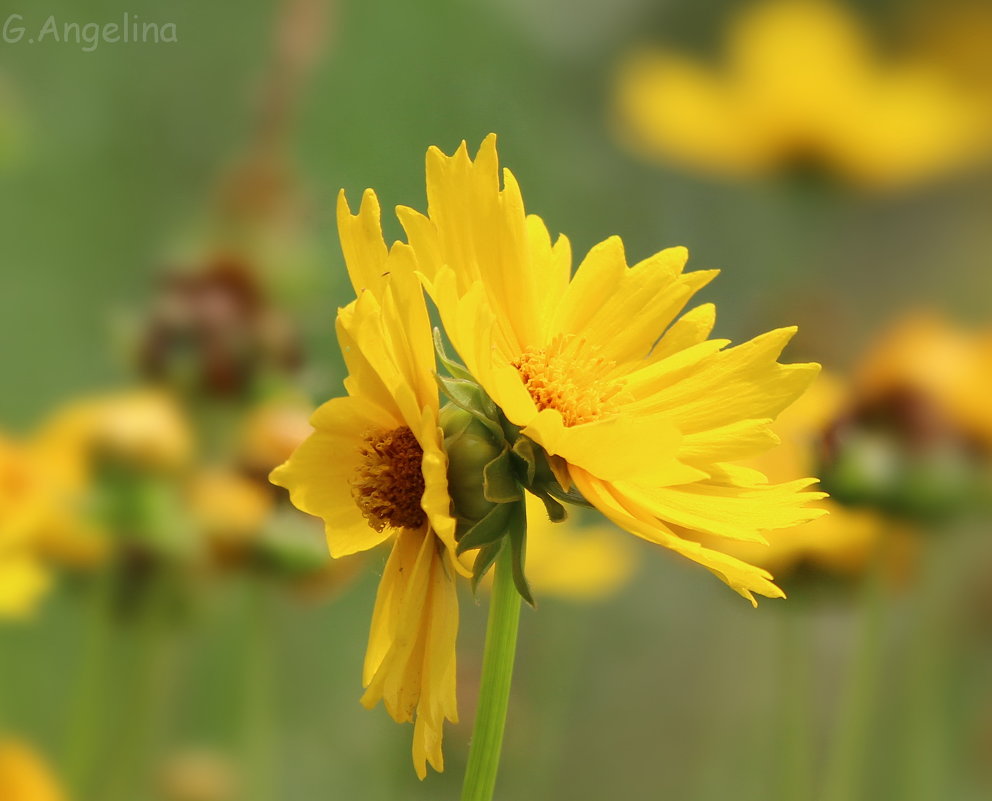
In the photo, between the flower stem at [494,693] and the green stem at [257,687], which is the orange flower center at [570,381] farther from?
the green stem at [257,687]

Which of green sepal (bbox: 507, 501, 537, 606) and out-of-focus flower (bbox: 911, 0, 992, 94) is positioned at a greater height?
out-of-focus flower (bbox: 911, 0, 992, 94)

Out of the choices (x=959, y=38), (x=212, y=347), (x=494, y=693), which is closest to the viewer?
(x=494, y=693)

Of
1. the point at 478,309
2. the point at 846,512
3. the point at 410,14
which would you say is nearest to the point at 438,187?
the point at 478,309

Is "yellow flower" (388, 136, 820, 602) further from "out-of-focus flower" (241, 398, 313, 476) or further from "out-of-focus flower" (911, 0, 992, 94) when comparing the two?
"out-of-focus flower" (911, 0, 992, 94)

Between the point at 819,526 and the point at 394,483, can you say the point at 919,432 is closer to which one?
the point at 819,526

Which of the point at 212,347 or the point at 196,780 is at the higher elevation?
the point at 212,347

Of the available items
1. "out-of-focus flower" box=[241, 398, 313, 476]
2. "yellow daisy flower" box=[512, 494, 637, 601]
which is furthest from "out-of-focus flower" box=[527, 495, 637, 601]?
"out-of-focus flower" box=[241, 398, 313, 476]

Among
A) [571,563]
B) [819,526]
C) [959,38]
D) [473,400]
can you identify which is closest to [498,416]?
[473,400]
